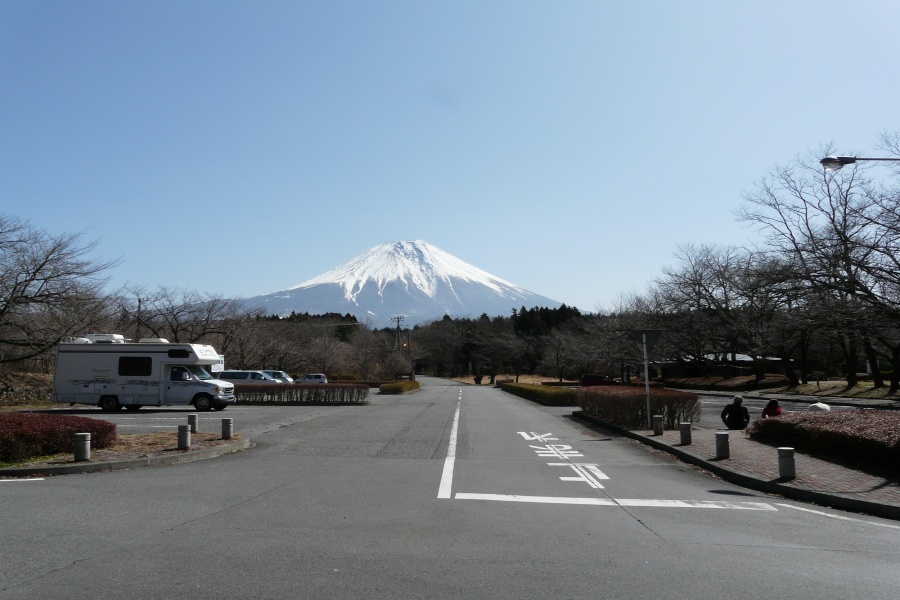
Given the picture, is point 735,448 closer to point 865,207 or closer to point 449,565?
point 449,565

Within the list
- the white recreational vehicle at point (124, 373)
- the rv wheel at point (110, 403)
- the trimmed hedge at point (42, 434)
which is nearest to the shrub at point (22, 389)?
the white recreational vehicle at point (124, 373)

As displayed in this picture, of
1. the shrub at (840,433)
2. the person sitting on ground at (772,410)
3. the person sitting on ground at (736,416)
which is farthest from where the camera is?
the person sitting on ground at (736,416)

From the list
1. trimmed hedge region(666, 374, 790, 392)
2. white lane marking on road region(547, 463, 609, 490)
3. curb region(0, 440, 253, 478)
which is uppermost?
curb region(0, 440, 253, 478)

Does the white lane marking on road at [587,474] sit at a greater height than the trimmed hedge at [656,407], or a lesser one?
lesser

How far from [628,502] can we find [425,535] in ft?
11.8

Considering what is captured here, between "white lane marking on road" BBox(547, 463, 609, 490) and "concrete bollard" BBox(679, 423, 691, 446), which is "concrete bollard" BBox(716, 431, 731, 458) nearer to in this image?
"concrete bollard" BBox(679, 423, 691, 446)

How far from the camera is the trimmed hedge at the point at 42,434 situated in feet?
40.0

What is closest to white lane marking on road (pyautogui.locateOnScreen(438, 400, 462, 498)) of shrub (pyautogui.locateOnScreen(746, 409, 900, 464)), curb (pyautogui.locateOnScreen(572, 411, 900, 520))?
curb (pyautogui.locateOnScreen(572, 411, 900, 520))

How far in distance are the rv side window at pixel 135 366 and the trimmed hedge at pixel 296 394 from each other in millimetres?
8217

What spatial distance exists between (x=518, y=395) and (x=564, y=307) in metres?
66.6

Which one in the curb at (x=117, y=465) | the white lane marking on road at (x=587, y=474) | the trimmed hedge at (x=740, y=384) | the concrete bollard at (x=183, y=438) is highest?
the concrete bollard at (x=183, y=438)

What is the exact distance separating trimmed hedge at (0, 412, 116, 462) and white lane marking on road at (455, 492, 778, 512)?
8081mm

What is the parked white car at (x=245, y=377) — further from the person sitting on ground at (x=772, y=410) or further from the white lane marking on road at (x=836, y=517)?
the white lane marking on road at (x=836, y=517)

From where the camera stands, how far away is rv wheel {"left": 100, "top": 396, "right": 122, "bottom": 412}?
94.2 ft
